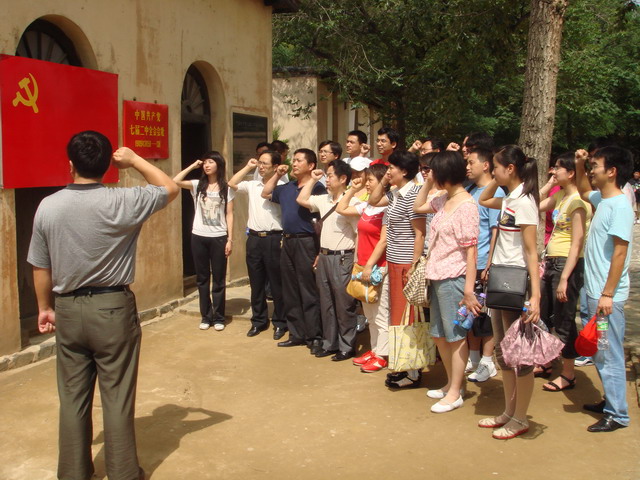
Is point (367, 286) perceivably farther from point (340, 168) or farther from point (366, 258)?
point (340, 168)

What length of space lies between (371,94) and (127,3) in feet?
28.4

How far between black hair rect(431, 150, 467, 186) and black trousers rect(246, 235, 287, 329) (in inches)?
102

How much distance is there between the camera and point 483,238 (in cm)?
550

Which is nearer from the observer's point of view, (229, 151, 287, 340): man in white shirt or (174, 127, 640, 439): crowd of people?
(174, 127, 640, 439): crowd of people

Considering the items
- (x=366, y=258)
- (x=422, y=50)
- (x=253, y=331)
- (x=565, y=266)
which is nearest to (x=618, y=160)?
(x=565, y=266)

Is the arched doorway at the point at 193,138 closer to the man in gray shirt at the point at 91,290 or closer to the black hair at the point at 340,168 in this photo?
the black hair at the point at 340,168

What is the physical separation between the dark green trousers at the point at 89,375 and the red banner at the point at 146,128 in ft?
12.8

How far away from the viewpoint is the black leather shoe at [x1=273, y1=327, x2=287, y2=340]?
685 centimetres

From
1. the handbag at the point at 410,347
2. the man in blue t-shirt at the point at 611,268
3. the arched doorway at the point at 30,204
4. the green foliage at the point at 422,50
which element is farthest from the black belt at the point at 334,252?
the green foliage at the point at 422,50

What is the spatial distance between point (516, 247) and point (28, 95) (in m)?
4.36

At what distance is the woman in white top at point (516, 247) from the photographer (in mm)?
4238

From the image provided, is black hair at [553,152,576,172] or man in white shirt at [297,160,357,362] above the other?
black hair at [553,152,576,172]

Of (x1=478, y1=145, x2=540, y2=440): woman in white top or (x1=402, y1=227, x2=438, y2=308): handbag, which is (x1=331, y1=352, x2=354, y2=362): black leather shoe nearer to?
(x1=402, y1=227, x2=438, y2=308): handbag

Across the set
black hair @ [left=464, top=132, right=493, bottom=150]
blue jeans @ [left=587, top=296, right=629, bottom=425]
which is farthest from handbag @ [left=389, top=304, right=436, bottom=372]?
black hair @ [left=464, top=132, right=493, bottom=150]
